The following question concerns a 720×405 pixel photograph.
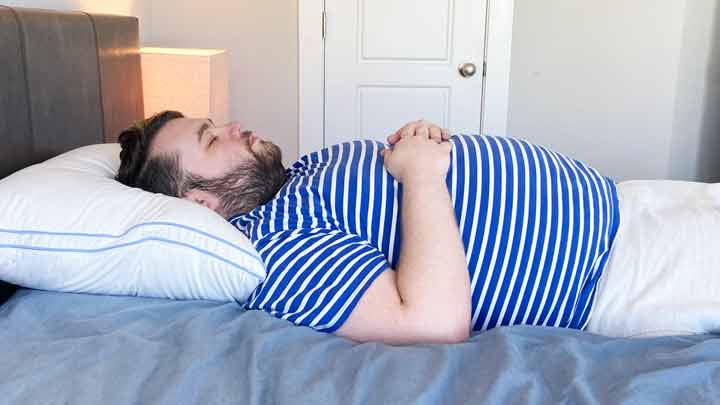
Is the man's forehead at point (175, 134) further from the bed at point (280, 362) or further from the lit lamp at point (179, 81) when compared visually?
the lit lamp at point (179, 81)

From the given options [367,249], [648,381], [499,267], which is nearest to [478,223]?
[499,267]

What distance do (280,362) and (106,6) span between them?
1763 millimetres

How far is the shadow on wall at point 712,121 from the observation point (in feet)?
10.00

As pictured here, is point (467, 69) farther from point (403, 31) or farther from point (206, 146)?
point (206, 146)

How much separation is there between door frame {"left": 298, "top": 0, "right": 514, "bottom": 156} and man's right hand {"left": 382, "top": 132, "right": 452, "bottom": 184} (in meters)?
1.79

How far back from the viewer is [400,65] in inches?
121

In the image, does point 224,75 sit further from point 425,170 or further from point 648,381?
point 648,381

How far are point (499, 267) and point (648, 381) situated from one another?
362 millimetres

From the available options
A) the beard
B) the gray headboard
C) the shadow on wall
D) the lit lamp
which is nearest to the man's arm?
the beard

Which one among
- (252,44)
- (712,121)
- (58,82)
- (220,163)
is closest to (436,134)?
(220,163)

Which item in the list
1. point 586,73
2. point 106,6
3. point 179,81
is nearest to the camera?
point 179,81

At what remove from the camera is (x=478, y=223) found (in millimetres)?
1219

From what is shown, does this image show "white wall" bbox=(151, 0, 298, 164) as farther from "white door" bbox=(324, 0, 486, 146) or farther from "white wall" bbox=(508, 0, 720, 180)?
"white wall" bbox=(508, 0, 720, 180)

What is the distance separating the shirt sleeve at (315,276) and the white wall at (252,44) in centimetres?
199
